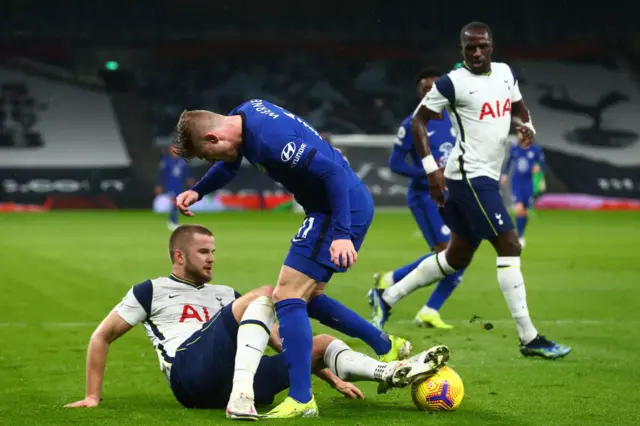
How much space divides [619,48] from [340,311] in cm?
3525

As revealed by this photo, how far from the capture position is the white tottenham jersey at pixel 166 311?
562cm

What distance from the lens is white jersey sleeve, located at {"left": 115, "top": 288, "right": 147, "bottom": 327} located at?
5.61m

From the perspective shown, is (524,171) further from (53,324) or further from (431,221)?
Result: (53,324)

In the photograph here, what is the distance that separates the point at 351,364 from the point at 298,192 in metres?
0.90

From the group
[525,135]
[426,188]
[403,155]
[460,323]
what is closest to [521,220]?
[426,188]

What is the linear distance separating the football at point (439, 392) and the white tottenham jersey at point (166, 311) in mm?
1237

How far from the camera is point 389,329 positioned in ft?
29.0

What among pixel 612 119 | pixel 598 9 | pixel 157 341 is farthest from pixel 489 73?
pixel 612 119

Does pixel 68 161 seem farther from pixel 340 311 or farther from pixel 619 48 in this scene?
pixel 340 311

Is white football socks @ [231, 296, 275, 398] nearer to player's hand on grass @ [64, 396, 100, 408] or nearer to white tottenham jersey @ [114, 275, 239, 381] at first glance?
white tottenham jersey @ [114, 275, 239, 381]

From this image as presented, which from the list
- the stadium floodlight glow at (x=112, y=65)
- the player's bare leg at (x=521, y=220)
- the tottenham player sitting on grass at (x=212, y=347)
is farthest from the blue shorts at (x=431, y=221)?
the stadium floodlight glow at (x=112, y=65)

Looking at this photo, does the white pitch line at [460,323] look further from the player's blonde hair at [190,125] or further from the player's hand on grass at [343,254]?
the player's blonde hair at [190,125]

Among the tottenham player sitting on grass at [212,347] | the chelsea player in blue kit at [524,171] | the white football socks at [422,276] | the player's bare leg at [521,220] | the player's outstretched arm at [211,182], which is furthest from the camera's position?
the chelsea player in blue kit at [524,171]

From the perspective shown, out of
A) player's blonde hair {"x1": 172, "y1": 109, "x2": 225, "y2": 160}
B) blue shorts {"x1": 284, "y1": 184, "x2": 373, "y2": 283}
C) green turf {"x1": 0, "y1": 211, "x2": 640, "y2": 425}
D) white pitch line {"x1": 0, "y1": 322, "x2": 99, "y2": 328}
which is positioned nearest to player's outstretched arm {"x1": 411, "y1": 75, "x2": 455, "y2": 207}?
green turf {"x1": 0, "y1": 211, "x2": 640, "y2": 425}
